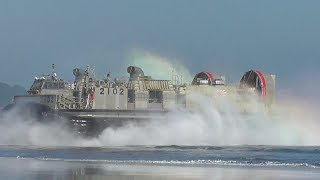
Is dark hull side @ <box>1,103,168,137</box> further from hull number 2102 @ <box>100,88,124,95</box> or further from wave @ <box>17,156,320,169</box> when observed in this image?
wave @ <box>17,156,320,169</box>

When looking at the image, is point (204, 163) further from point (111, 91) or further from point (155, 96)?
point (155, 96)

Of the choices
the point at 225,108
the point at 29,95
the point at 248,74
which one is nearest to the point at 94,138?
the point at 29,95

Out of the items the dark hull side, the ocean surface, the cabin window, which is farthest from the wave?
the cabin window

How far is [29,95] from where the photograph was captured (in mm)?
49750

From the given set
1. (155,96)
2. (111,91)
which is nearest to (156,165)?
(111,91)

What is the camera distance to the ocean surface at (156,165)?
1043 inches

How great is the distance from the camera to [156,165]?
31781 millimetres

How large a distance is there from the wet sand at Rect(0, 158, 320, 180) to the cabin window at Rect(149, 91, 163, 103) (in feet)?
61.7

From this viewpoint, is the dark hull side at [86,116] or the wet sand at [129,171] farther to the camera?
the dark hull side at [86,116]

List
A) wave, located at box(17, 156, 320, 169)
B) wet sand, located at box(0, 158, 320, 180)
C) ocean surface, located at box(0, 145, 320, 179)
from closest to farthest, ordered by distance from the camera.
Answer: wet sand, located at box(0, 158, 320, 180)
ocean surface, located at box(0, 145, 320, 179)
wave, located at box(17, 156, 320, 169)

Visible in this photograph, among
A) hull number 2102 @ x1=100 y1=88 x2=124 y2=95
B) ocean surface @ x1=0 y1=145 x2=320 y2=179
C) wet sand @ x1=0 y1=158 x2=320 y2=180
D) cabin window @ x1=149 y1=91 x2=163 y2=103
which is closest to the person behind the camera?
wet sand @ x1=0 y1=158 x2=320 y2=180

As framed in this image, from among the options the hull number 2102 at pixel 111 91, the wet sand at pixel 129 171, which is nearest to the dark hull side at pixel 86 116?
the hull number 2102 at pixel 111 91

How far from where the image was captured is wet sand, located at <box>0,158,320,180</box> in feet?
84.3

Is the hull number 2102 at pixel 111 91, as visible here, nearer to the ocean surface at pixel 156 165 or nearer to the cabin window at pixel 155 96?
the cabin window at pixel 155 96
